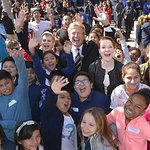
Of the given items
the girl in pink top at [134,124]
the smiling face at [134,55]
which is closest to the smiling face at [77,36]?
the smiling face at [134,55]

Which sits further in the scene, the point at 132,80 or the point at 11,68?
the point at 11,68

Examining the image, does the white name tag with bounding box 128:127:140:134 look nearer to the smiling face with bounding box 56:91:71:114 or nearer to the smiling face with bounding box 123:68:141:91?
the smiling face with bounding box 123:68:141:91

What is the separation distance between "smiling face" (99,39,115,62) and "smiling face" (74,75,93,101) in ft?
1.27

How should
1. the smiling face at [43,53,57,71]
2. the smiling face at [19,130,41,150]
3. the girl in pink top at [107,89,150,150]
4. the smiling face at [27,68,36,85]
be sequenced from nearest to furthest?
1. the girl in pink top at [107,89,150,150]
2. the smiling face at [19,130,41,150]
3. the smiling face at [27,68,36,85]
4. the smiling face at [43,53,57,71]

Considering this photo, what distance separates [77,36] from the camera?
4.18 m

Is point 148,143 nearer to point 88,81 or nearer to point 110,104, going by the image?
point 110,104

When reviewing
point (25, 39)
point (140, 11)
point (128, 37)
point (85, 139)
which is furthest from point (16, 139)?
point (140, 11)

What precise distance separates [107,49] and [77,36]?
23.2 inches

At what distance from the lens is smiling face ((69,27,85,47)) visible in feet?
13.7

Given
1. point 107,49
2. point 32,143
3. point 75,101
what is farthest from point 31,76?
point 32,143

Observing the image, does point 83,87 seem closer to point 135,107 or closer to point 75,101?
point 75,101

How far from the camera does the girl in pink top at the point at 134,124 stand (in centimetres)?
288

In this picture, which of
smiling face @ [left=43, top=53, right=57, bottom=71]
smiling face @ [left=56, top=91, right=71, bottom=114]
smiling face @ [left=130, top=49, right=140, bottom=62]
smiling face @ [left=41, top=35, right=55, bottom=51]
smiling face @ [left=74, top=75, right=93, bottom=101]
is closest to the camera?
smiling face @ [left=56, top=91, right=71, bottom=114]

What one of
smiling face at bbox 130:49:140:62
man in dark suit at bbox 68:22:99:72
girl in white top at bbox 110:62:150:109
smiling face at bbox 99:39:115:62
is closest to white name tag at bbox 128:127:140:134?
girl in white top at bbox 110:62:150:109
